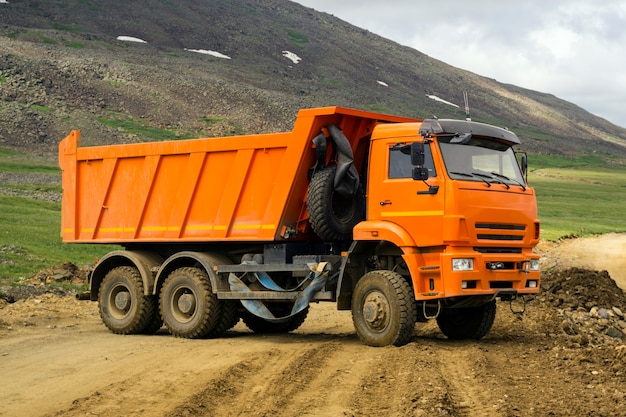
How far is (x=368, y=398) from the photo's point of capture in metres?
10.2

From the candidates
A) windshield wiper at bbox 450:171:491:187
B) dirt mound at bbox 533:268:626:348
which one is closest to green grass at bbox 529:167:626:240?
dirt mound at bbox 533:268:626:348

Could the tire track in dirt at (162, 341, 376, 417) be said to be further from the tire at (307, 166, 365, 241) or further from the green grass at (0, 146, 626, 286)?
the green grass at (0, 146, 626, 286)

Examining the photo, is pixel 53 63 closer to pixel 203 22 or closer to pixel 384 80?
pixel 203 22

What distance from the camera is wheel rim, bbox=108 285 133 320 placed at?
17703 mm

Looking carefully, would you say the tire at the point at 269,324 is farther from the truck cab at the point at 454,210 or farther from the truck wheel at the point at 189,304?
the truck cab at the point at 454,210

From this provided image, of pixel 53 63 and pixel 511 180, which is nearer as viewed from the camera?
pixel 511 180

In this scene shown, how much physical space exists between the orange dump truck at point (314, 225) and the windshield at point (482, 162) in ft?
0.07

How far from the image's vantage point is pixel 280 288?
15922 millimetres

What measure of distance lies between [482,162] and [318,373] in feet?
14.7

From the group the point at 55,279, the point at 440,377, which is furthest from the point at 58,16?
the point at 440,377

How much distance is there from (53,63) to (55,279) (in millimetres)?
69991

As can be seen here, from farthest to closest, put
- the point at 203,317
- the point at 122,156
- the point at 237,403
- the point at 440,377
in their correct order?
the point at 122,156, the point at 203,317, the point at 440,377, the point at 237,403

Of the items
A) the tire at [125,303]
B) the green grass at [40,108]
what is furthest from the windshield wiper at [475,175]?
the green grass at [40,108]

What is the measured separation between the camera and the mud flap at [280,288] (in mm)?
15148
